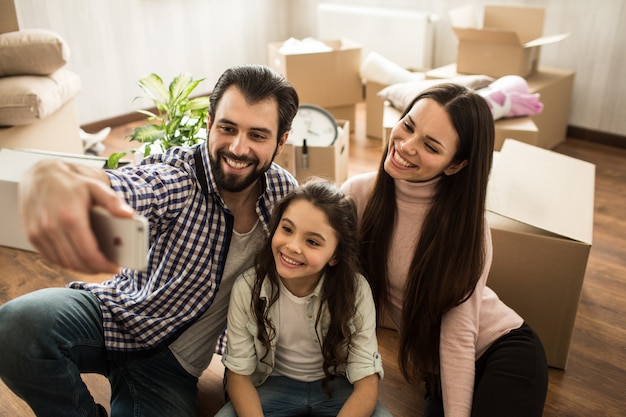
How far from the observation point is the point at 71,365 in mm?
1251

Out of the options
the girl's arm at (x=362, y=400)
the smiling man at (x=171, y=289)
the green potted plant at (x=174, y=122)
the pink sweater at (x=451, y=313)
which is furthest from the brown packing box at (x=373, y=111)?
the girl's arm at (x=362, y=400)

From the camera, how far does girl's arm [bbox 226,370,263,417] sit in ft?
4.23

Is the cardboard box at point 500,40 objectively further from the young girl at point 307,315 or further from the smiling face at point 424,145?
the young girl at point 307,315

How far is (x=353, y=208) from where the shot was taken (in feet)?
4.42

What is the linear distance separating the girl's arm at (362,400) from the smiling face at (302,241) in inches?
10.7

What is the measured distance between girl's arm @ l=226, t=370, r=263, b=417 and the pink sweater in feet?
1.35

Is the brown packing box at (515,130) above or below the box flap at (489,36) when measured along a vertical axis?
below

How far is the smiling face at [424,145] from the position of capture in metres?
1.31

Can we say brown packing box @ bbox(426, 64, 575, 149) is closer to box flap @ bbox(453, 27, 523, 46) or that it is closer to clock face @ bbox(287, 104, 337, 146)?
box flap @ bbox(453, 27, 523, 46)

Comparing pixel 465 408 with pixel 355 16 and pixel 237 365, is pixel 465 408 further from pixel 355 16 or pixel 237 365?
pixel 355 16

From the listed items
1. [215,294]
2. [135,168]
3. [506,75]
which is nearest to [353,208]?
[215,294]

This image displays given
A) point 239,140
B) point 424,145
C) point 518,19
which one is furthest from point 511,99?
point 239,140

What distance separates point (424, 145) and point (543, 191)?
1.89 feet

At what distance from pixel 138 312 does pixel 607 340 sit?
1384mm
